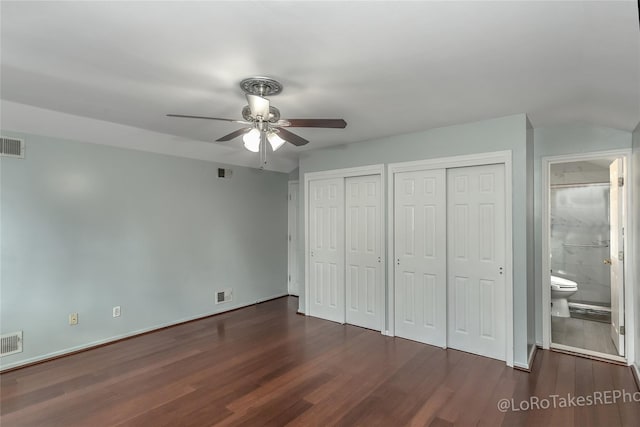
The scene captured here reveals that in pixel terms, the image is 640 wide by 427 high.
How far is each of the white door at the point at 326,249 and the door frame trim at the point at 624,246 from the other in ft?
7.67

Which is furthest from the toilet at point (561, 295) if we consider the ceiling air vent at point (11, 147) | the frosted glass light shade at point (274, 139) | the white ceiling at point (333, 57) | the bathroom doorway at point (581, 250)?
the ceiling air vent at point (11, 147)

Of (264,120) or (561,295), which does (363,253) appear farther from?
(561,295)

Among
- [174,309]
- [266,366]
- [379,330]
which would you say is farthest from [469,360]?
[174,309]

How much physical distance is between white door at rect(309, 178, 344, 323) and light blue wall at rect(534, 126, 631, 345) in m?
2.28

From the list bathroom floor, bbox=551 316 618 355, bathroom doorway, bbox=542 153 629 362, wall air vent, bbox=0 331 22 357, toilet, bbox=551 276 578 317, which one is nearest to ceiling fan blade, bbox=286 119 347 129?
bathroom doorway, bbox=542 153 629 362

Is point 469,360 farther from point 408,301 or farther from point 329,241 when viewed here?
point 329,241

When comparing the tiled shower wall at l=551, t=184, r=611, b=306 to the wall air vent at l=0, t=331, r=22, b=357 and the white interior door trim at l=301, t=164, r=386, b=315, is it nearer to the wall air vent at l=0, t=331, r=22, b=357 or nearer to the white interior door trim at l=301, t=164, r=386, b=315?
the white interior door trim at l=301, t=164, r=386, b=315

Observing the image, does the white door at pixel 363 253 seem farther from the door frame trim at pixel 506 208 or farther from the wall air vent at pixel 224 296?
the wall air vent at pixel 224 296

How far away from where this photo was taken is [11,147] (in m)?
3.14

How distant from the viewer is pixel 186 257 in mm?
4574

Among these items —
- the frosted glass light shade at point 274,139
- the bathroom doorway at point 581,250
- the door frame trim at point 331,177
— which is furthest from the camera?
the bathroom doorway at point 581,250

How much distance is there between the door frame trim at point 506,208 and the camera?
127 inches

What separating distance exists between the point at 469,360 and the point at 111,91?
13.3ft

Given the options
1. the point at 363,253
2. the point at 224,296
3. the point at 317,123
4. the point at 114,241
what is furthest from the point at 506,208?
the point at 114,241
